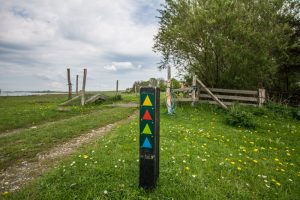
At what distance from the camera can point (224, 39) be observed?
14.3 m

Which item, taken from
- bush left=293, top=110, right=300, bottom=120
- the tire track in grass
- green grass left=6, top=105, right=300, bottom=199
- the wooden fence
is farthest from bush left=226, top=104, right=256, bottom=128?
the tire track in grass

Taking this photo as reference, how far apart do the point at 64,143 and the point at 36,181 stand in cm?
305

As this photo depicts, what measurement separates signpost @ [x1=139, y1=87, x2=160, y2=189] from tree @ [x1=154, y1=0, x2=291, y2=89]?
1202cm

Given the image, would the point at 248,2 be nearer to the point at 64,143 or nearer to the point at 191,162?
the point at 191,162

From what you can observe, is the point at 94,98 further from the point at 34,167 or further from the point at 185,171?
the point at 185,171

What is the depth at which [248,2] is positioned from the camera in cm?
1599

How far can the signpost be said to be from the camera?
3760 mm

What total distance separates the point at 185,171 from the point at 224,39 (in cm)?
1204

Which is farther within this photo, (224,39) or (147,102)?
(224,39)

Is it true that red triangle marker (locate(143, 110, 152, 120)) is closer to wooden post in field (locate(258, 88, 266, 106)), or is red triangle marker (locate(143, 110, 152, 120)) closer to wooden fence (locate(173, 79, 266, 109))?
wooden fence (locate(173, 79, 266, 109))

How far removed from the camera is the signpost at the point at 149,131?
376 cm

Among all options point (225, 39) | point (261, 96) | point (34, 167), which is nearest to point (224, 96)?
point (261, 96)

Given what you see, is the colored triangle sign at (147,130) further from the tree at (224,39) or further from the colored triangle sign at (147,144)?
the tree at (224,39)

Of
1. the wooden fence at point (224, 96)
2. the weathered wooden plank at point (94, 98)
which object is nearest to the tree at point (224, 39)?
the wooden fence at point (224, 96)
